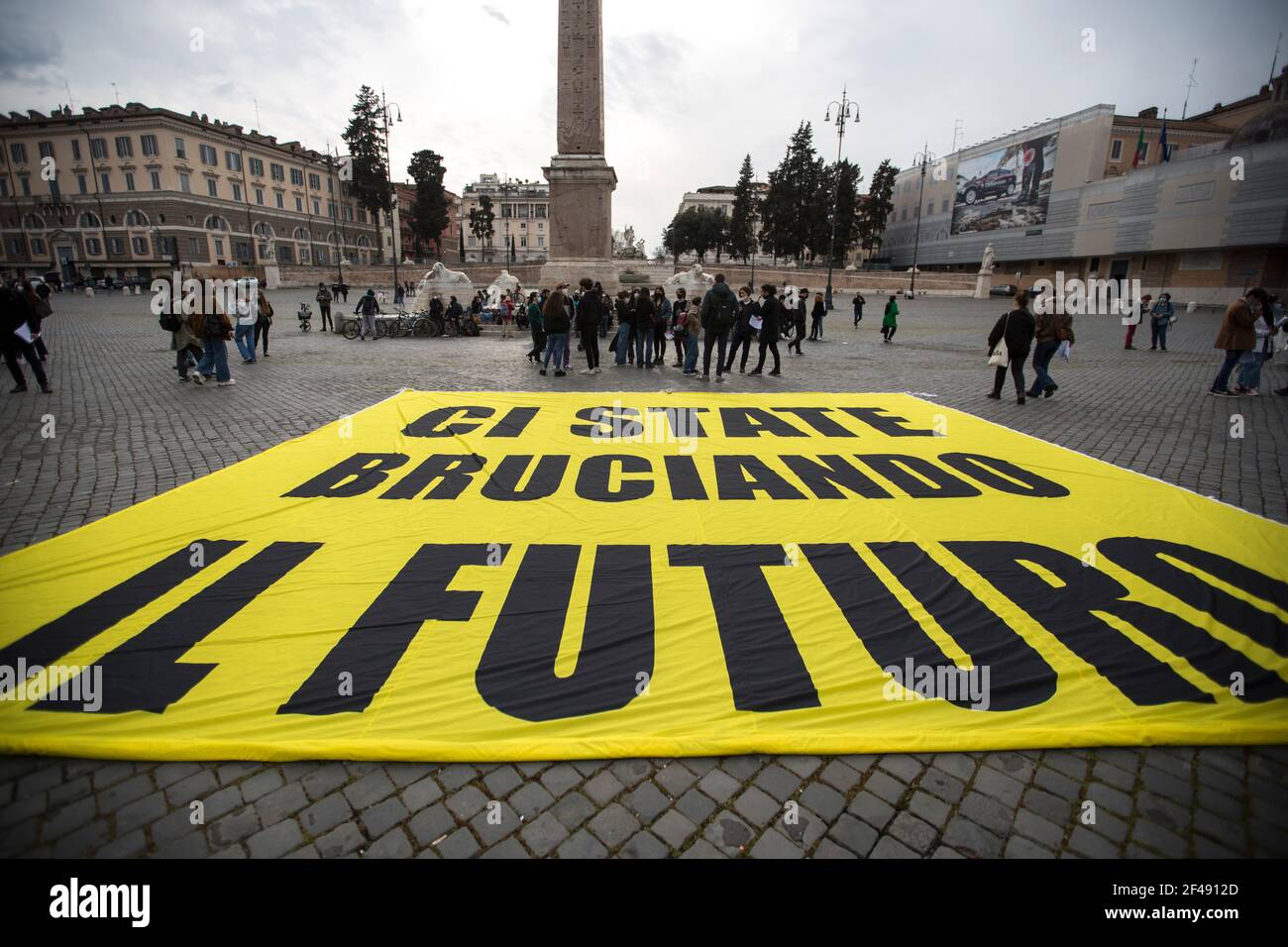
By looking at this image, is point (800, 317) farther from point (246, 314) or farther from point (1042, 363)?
point (246, 314)

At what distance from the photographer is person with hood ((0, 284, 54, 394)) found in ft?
28.9

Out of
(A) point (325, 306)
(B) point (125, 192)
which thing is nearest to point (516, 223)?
(B) point (125, 192)

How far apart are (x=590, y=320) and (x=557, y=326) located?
803mm

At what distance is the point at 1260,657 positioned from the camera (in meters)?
2.93

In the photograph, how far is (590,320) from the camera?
39.4 ft

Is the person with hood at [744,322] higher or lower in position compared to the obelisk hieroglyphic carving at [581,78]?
lower

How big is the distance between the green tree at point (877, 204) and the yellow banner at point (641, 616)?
72.4 meters

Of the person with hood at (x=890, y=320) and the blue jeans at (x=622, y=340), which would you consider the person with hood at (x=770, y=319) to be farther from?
the person with hood at (x=890, y=320)

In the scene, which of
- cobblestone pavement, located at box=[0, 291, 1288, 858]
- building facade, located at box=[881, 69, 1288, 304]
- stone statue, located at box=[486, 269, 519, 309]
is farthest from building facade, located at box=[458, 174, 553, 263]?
cobblestone pavement, located at box=[0, 291, 1288, 858]

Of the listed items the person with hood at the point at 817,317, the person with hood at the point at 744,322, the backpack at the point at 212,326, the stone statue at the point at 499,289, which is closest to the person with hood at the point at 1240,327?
the person with hood at the point at 744,322

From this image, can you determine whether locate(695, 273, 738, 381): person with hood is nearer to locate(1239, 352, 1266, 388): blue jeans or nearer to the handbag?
the handbag

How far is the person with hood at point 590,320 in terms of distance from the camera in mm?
11906

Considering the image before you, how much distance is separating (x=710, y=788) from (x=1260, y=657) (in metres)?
2.79

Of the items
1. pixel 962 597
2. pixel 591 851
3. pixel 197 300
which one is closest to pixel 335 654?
pixel 591 851
